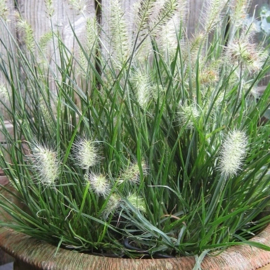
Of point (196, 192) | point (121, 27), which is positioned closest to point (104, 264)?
point (196, 192)

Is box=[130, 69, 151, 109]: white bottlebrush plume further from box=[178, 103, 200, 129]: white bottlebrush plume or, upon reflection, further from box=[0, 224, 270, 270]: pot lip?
box=[0, 224, 270, 270]: pot lip

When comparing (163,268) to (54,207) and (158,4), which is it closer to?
(54,207)

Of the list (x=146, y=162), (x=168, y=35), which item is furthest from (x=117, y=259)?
(x=168, y=35)

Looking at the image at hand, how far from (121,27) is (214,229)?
31 centimetres

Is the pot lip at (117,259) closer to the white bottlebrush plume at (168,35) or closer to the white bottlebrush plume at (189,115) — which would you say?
the white bottlebrush plume at (189,115)

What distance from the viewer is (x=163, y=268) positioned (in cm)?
59

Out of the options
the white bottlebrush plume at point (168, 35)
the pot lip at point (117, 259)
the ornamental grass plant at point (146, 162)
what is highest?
the white bottlebrush plume at point (168, 35)

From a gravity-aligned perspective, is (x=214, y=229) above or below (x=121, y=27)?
below

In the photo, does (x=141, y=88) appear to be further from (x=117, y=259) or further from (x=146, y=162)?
(x=117, y=259)

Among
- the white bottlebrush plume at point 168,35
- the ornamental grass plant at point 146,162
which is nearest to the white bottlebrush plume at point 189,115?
the ornamental grass plant at point 146,162

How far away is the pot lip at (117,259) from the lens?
59 centimetres

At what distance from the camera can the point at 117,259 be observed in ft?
1.96

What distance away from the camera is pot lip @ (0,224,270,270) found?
1.95ft

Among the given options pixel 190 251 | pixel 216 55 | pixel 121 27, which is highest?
pixel 121 27
